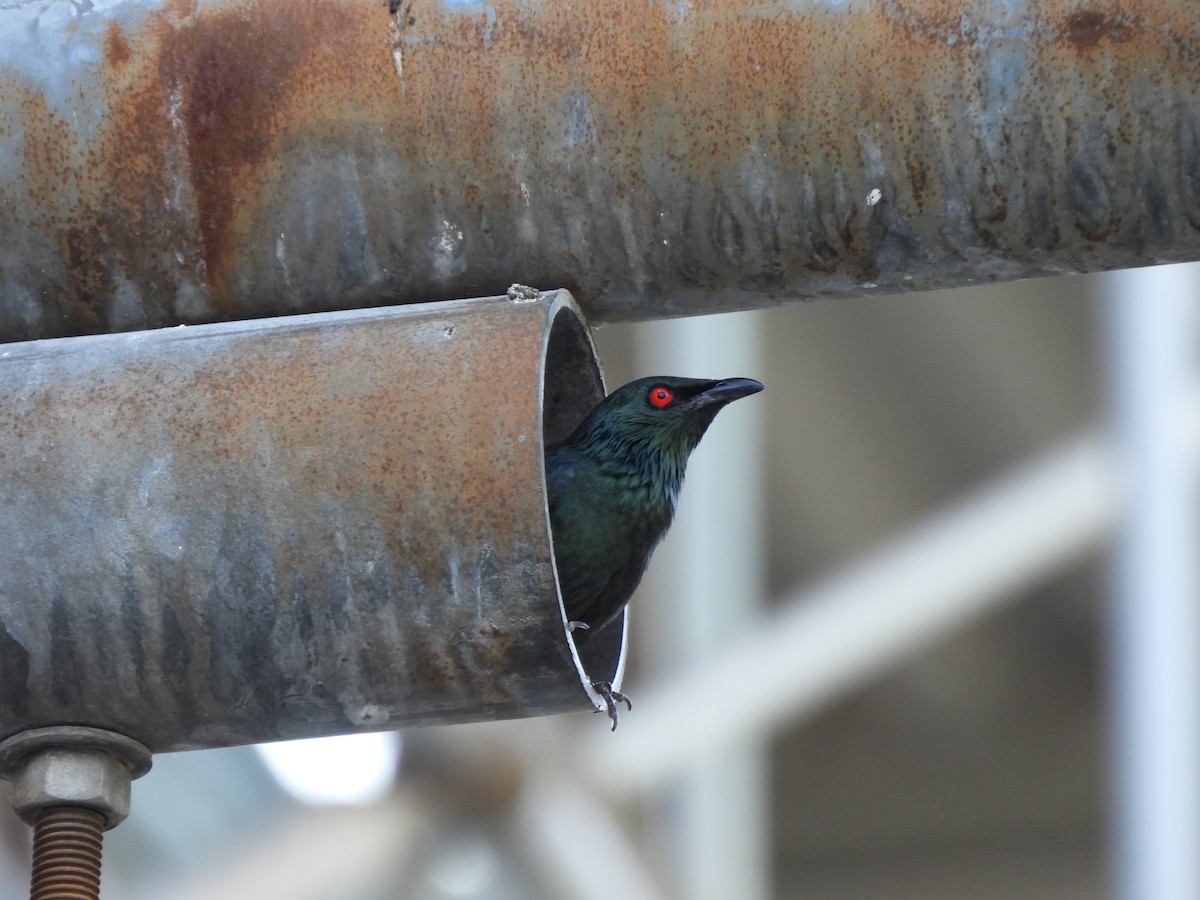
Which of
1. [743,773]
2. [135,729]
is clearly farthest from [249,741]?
[743,773]

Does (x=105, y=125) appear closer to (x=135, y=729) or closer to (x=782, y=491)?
(x=135, y=729)

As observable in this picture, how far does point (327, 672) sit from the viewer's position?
8.80ft

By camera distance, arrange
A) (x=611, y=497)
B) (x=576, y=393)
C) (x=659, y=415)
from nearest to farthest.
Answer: (x=576, y=393) → (x=611, y=497) → (x=659, y=415)

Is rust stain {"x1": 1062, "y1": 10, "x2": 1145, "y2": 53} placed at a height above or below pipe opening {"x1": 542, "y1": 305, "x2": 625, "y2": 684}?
above

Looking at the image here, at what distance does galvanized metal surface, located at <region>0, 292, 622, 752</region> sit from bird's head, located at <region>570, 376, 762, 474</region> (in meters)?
0.84

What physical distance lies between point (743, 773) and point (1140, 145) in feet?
26.9

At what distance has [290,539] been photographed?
8.69ft

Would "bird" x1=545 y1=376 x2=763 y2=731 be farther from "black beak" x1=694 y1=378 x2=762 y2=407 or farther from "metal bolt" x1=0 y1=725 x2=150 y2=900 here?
"metal bolt" x1=0 y1=725 x2=150 y2=900

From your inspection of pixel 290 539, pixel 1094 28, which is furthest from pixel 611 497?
pixel 1094 28

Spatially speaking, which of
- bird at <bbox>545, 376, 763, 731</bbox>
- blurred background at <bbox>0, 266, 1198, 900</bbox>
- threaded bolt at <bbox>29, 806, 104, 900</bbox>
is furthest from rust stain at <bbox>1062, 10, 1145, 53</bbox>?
blurred background at <bbox>0, 266, 1198, 900</bbox>

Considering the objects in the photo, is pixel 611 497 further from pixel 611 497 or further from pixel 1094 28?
pixel 1094 28

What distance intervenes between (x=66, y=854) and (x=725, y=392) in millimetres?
1601

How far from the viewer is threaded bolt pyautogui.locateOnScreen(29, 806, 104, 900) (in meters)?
2.72

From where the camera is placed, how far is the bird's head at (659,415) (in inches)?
142
